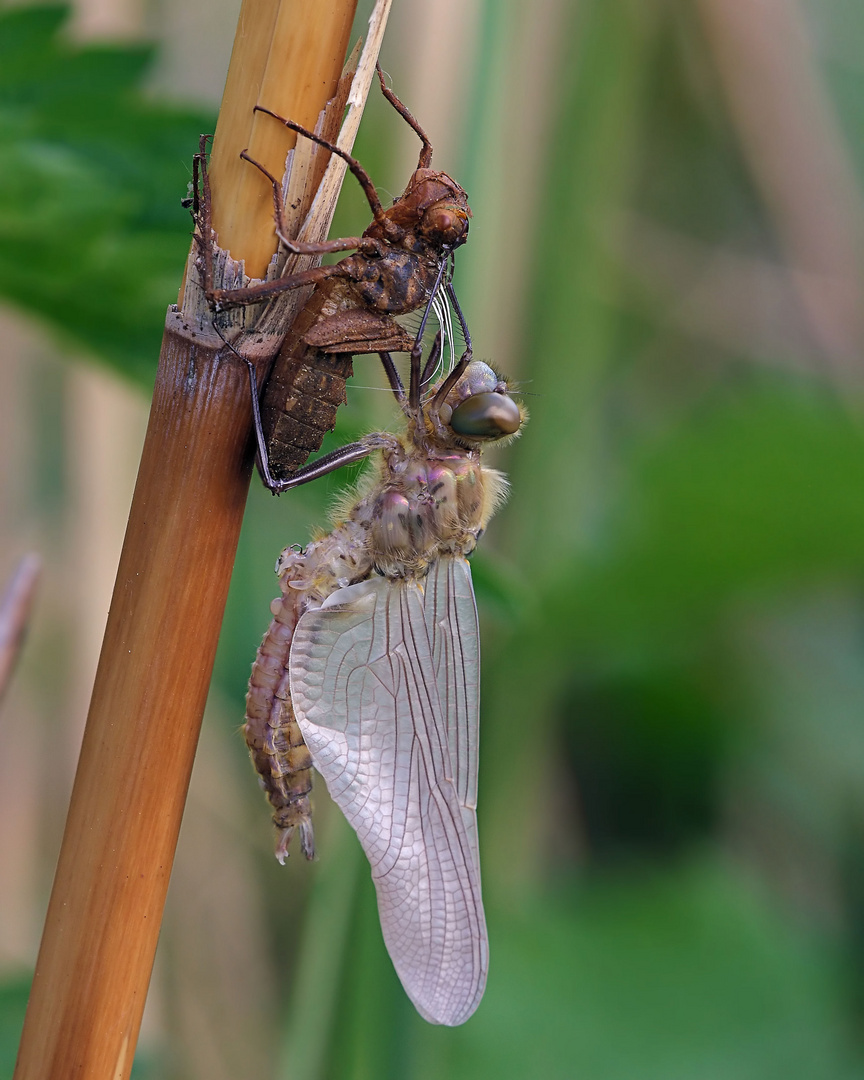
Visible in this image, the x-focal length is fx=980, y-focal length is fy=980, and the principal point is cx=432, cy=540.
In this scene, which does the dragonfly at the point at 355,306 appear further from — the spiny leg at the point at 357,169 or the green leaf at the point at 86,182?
the green leaf at the point at 86,182

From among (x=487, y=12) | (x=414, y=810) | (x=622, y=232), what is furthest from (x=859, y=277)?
(x=414, y=810)

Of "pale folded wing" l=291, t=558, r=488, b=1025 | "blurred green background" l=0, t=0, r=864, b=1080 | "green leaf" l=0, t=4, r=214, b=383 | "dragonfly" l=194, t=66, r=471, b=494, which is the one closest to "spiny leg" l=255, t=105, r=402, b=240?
"dragonfly" l=194, t=66, r=471, b=494

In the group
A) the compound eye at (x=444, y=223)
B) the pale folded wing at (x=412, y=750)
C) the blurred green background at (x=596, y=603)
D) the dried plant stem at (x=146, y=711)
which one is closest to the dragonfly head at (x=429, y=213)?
the compound eye at (x=444, y=223)

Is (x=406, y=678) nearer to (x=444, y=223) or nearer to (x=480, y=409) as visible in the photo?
Result: (x=480, y=409)

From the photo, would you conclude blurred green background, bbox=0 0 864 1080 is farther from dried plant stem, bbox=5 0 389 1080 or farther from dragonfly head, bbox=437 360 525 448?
dried plant stem, bbox=5 0 389 1080

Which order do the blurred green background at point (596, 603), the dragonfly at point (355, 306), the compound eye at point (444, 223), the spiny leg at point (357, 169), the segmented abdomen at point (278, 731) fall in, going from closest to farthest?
the spiny leg at point (357, 169) < the dragonfly at point (355, 306) < the compound eye at point (444, 223) < the segmented abdomen at point (278, 731) < the blurred green background at point (596, 603)
